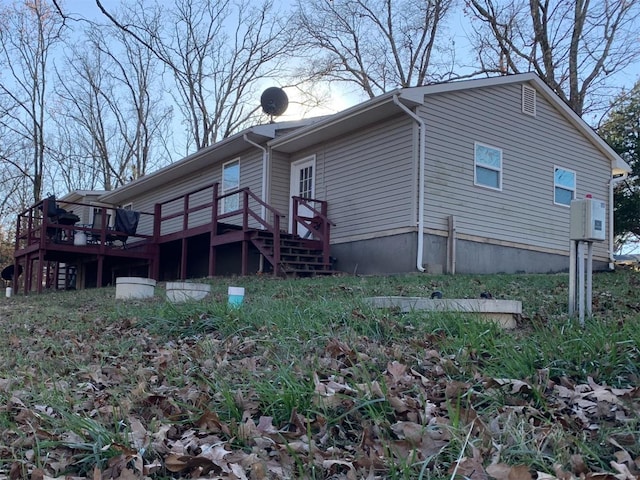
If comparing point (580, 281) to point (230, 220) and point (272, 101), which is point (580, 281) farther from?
point (272, 101)

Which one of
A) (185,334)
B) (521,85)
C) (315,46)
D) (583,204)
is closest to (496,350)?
(583,204)

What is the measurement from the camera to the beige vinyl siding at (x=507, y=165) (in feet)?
37.4

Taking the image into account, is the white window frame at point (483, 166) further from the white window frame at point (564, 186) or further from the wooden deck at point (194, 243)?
the wooden deck at point (194, 243)

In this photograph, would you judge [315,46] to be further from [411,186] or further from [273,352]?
[273,352]

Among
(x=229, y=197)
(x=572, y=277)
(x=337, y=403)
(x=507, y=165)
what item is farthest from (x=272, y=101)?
(x=337, y=403)

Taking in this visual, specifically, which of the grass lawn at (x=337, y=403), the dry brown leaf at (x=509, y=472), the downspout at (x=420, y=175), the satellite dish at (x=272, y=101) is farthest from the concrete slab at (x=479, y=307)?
the satellite dish at (x=272, y=101)

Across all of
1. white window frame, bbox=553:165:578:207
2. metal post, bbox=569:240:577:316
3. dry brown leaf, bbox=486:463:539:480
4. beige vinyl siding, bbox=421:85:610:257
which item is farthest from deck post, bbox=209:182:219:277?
dry brown leaf, bbox=486:463:539:480

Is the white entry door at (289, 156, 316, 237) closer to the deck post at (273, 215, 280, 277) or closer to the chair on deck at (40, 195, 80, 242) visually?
the deck post at (273, 215, 280, 277)

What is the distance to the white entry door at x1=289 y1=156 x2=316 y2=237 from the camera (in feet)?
43.9

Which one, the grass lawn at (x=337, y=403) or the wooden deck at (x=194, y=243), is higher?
the wooden deck at (x=194, y=243)

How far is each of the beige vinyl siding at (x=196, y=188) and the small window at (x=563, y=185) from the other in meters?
6.79

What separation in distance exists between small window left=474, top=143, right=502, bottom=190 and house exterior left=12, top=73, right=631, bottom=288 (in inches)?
1.0

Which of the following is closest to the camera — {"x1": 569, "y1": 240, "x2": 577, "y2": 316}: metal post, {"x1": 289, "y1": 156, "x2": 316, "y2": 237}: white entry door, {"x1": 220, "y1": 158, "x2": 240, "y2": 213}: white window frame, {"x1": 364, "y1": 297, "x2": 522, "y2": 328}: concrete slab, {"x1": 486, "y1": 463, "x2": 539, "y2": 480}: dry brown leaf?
{"x1": 486, "y1": 463, "x2": 539, "y2": 480}: dry brown leaf

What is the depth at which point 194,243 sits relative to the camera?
1570 centimetres
